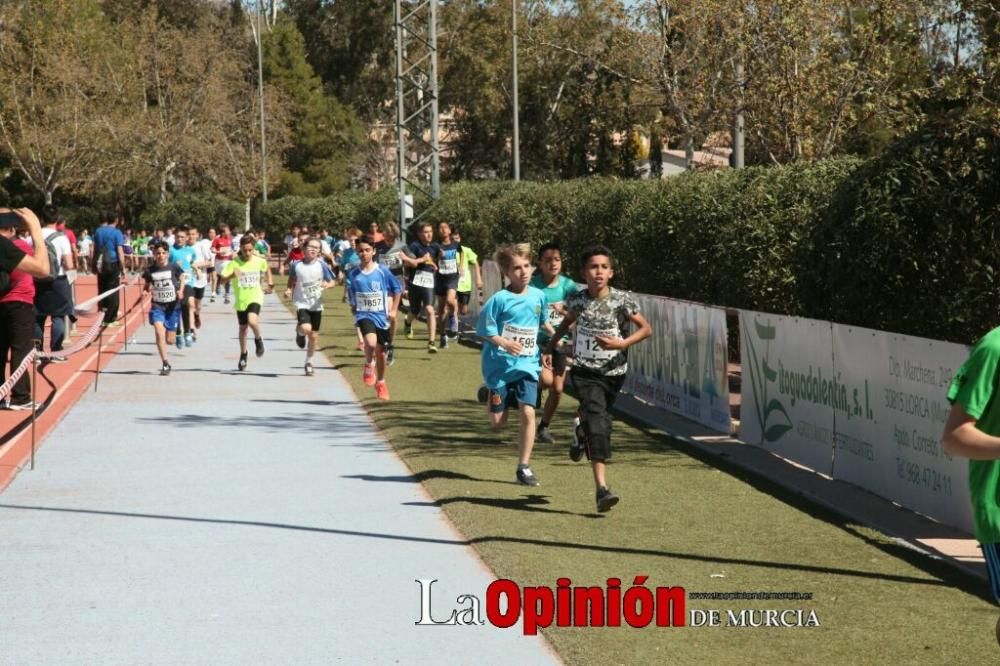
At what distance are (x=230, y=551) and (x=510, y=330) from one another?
3237 millimetres

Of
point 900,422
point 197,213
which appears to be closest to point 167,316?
point 900,422

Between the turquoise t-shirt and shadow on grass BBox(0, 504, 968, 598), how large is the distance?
2.20 metres

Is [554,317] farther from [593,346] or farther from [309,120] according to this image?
[309,120]

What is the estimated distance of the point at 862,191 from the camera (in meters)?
12.3

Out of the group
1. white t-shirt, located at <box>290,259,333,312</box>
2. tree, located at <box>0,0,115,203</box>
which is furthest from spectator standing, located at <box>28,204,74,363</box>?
tree, located at <box>0,0,115,203</box>

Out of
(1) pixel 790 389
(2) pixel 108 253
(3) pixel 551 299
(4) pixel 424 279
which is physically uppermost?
(2) pixel 108 253

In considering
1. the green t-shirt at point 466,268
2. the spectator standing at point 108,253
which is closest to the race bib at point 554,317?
the green t-shirt at point 466,268

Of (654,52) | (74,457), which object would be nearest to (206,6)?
(654,52)

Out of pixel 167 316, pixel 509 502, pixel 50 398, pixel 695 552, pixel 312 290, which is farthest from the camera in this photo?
pixel 167 316

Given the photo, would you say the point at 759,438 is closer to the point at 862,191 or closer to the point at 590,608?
the point at 862,191

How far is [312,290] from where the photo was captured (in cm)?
2053

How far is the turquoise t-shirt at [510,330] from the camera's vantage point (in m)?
11.5

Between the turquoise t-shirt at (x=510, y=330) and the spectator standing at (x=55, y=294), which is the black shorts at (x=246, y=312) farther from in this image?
the turquoise t-shirt at (x=510, y=330)

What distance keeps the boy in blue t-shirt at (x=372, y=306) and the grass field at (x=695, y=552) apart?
2602 millimetres
